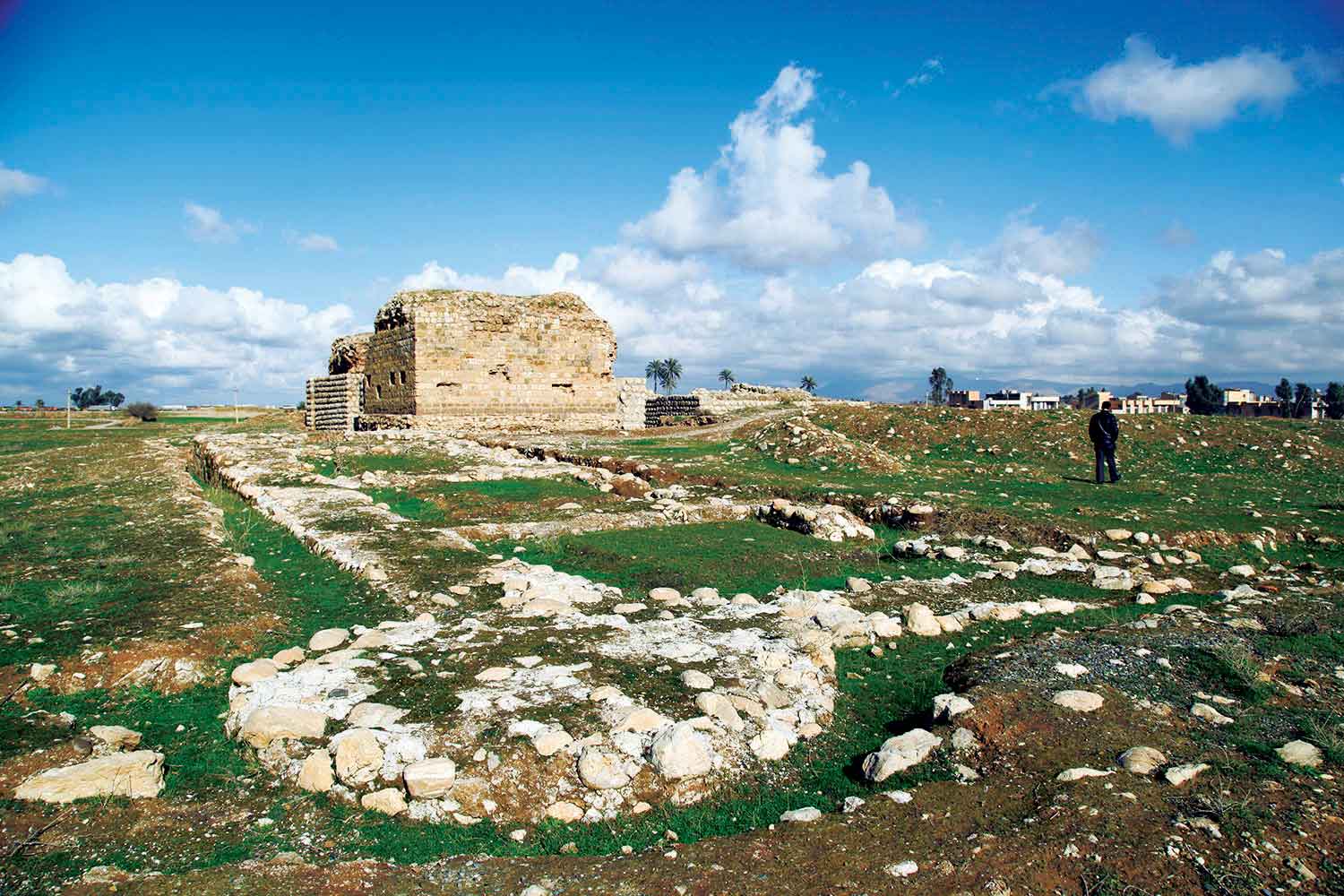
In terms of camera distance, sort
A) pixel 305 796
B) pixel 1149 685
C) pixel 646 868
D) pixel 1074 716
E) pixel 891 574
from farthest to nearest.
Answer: pixel 891 574, pixel 1149 685, pixel 1074 716, pixel 305 796, pixel 646 868

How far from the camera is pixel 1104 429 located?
14.1 m

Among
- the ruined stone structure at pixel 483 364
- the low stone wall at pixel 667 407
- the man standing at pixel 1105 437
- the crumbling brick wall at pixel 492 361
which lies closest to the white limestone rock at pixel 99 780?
the man standing at pixel 1105 437

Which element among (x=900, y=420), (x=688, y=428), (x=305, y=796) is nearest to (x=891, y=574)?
(x=305, y=796)

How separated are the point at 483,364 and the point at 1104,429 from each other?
17.8 meters

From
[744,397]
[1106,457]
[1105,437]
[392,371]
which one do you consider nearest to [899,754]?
[1105,437]

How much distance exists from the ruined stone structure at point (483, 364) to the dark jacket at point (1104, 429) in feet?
51.1

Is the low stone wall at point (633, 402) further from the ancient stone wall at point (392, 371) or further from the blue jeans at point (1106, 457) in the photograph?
the blue jeans at point (1106, 457)

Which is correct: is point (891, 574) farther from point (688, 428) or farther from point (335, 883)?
point (688, 428)

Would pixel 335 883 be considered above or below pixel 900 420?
below

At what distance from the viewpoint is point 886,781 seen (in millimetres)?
3252

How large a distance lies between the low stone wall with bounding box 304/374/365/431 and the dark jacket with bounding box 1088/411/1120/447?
74.8 feet

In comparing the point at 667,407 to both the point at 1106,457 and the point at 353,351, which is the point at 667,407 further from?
the point at 1106,457

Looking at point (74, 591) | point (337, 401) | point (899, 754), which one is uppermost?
point (337, 401)

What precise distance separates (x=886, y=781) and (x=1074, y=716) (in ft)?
3.47
